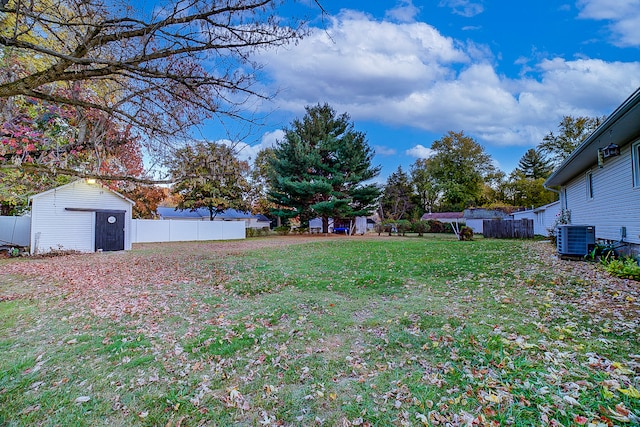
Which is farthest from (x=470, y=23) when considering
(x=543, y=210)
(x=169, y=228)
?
(x=169, y=228)

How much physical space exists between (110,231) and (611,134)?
18514 mm

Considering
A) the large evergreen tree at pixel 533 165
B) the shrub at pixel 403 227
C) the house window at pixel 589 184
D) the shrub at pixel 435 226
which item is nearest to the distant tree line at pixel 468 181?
the large evergreen tree at pixel 533 165

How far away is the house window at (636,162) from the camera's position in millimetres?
6620

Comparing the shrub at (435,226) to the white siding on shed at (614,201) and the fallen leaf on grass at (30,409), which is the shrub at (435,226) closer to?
the white siding on shed at (614,201)

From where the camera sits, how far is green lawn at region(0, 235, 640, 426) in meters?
2.27

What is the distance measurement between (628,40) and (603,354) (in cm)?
971

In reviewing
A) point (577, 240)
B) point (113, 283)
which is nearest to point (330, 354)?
point (113, 283)

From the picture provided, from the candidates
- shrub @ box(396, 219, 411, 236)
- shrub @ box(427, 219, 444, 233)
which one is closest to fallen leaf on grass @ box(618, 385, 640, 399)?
shrub @ box(396, 219, 411, 236)

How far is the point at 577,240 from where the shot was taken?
8.07 m

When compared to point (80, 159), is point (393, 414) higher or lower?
lower

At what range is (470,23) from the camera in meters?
8.59

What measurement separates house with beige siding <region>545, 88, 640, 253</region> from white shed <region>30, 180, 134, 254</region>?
686 inches

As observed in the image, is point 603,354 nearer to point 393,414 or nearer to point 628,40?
point 393,414

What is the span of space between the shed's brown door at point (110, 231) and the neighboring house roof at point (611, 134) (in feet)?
58.8
